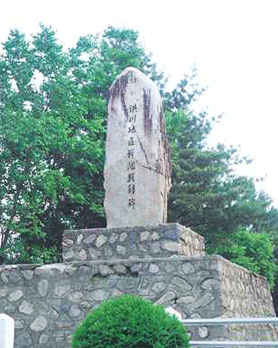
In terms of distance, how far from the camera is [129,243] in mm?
7895

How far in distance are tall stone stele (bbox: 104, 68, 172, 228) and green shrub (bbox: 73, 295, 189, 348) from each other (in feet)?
11.1

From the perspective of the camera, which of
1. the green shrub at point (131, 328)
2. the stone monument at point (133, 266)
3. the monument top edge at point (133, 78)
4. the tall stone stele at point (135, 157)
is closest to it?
the green shrub at point (131, 328)

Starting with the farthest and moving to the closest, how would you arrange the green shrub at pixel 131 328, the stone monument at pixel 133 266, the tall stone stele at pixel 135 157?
the tall stone stele at pixel 135 157, the stone monument at pixel 133 266, the green shrub at pixel 131 328

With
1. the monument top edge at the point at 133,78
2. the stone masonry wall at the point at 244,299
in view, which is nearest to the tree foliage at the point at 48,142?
the monument top edge at the point at 133,78

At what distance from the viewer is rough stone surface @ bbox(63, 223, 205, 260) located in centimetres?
776

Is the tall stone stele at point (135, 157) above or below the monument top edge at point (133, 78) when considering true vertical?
below

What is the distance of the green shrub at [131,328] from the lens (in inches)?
177

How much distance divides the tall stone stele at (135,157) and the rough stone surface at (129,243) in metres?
0.26

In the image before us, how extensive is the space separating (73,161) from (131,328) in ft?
32.6

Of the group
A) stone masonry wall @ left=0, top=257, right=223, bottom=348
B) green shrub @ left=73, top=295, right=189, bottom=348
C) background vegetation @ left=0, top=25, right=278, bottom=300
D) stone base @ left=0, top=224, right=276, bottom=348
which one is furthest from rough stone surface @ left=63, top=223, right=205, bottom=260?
background vegetation @ left=0, top=25, right=278, bottom=300

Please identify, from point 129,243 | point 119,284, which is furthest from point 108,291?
point 129,243

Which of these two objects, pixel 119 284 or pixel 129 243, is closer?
pixel 119 284

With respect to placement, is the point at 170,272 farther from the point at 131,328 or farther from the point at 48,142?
the point at 48,142

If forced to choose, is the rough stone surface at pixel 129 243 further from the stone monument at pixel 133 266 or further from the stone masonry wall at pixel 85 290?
the stone masonry wall at pixel 85 290
